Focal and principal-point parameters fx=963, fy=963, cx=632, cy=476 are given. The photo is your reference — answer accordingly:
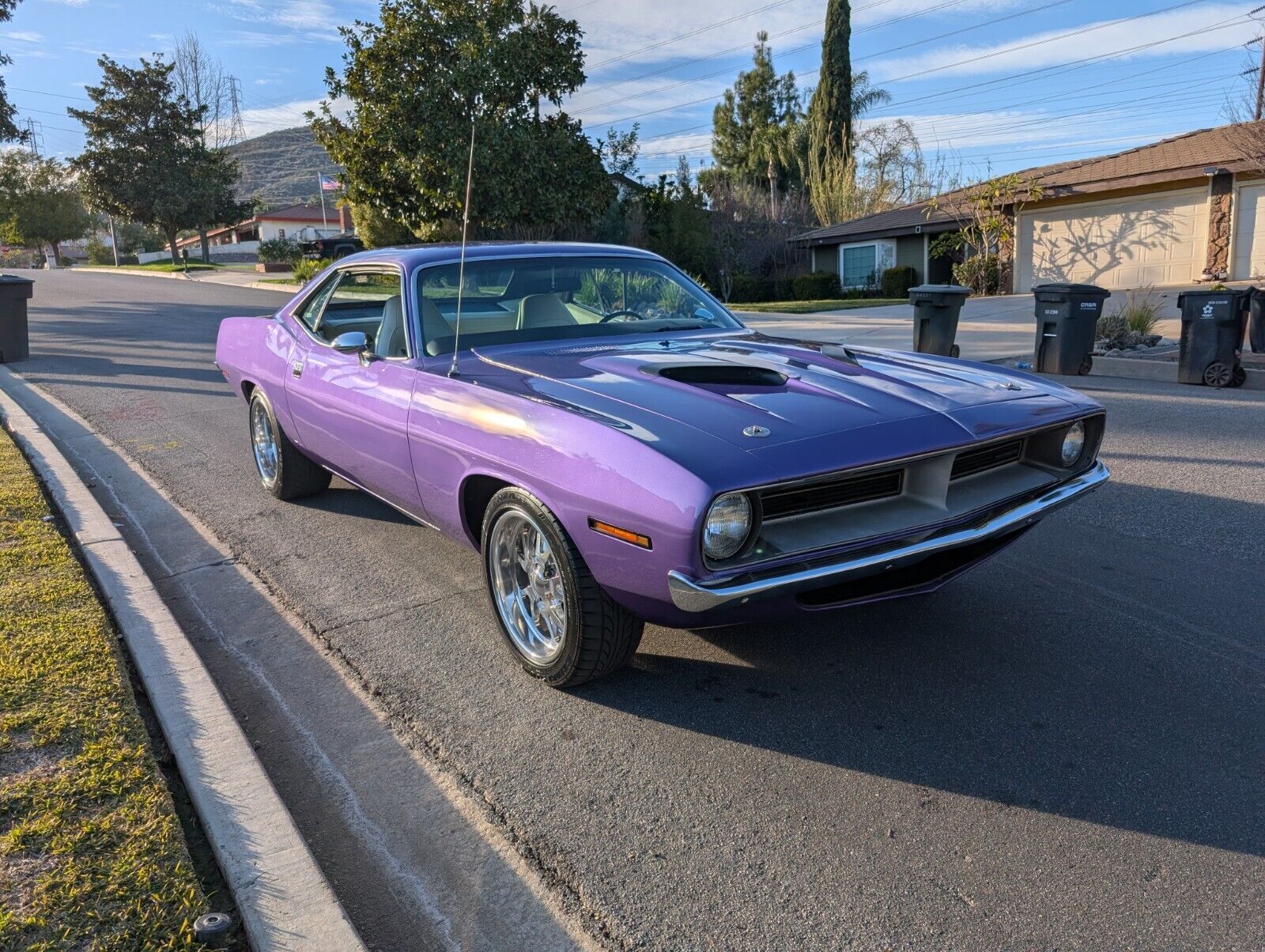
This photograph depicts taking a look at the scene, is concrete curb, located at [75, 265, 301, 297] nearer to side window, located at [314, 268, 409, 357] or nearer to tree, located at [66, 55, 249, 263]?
tree, located at [66, 55, 249, 263]

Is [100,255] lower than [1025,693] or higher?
higher

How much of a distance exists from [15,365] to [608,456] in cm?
1388

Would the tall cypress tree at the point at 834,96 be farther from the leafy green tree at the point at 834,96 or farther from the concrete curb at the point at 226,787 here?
the concrete curb at the point at 226,787

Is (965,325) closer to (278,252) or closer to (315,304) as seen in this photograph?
(315,304)

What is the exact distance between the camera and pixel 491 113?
2158 centimetres

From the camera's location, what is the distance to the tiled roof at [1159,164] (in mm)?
19922

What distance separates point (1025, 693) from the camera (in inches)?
132

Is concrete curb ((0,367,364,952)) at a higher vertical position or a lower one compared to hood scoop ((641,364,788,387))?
lower

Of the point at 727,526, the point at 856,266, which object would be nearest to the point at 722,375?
the point at 727,526

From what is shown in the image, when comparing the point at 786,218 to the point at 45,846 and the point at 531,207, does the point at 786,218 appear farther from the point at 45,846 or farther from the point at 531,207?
the point at 45,846

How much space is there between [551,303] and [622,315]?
1.15 feet

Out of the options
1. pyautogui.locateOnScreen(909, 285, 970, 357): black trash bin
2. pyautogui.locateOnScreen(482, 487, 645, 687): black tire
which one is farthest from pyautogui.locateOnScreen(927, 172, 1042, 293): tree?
pyautogui.locateOnScreen(482, 487, 645, 687): black tire

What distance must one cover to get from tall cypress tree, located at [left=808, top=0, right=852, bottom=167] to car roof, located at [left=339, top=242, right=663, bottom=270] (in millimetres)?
40531

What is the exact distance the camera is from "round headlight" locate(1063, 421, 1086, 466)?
3745mm
